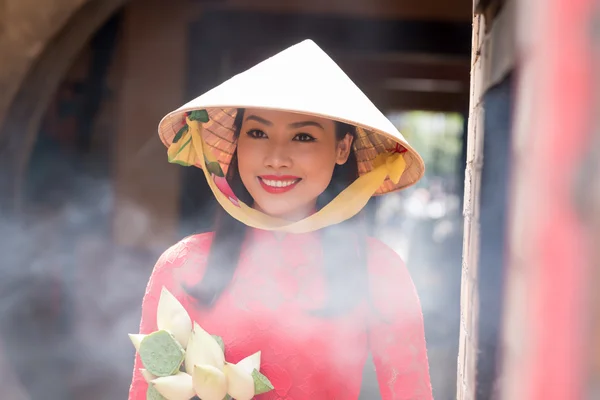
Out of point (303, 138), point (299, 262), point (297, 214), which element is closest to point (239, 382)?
point (299, 262)

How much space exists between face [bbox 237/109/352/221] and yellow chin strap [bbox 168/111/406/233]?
49 millimetres

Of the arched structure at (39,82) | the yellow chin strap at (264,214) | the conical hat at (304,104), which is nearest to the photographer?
the conical hat at (304,104)

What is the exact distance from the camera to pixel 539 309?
58 centimetres

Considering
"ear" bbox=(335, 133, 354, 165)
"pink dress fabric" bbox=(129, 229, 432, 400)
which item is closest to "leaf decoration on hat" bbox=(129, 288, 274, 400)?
"pink dress fabric" bbox=(129, 229, 432, 400)

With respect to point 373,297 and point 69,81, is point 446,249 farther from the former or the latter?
point 373,297

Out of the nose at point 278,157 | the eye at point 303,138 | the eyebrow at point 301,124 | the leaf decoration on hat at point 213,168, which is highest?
the eyebrow at point 301,124

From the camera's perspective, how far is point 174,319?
163 cm

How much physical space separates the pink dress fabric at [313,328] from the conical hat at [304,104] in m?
0.14

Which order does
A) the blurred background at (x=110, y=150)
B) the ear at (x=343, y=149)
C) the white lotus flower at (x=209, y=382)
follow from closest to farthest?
the white lotus flower at (x=209, y=382) < the ear at (x=343, y=149) < the blurred background at (x=110, y=150)

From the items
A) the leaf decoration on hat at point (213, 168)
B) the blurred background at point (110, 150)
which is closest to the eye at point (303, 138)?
the leaf decoration on hat at point (213, 168)

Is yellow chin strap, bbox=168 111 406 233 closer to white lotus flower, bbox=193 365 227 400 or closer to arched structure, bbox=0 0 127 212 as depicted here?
white lotus flower, bbox=193 365 227 400

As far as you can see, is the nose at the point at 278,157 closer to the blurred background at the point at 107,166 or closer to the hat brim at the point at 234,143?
the hat brim at the point at 234,143

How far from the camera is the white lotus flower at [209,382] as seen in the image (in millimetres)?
1502

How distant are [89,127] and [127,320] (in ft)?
3.85
